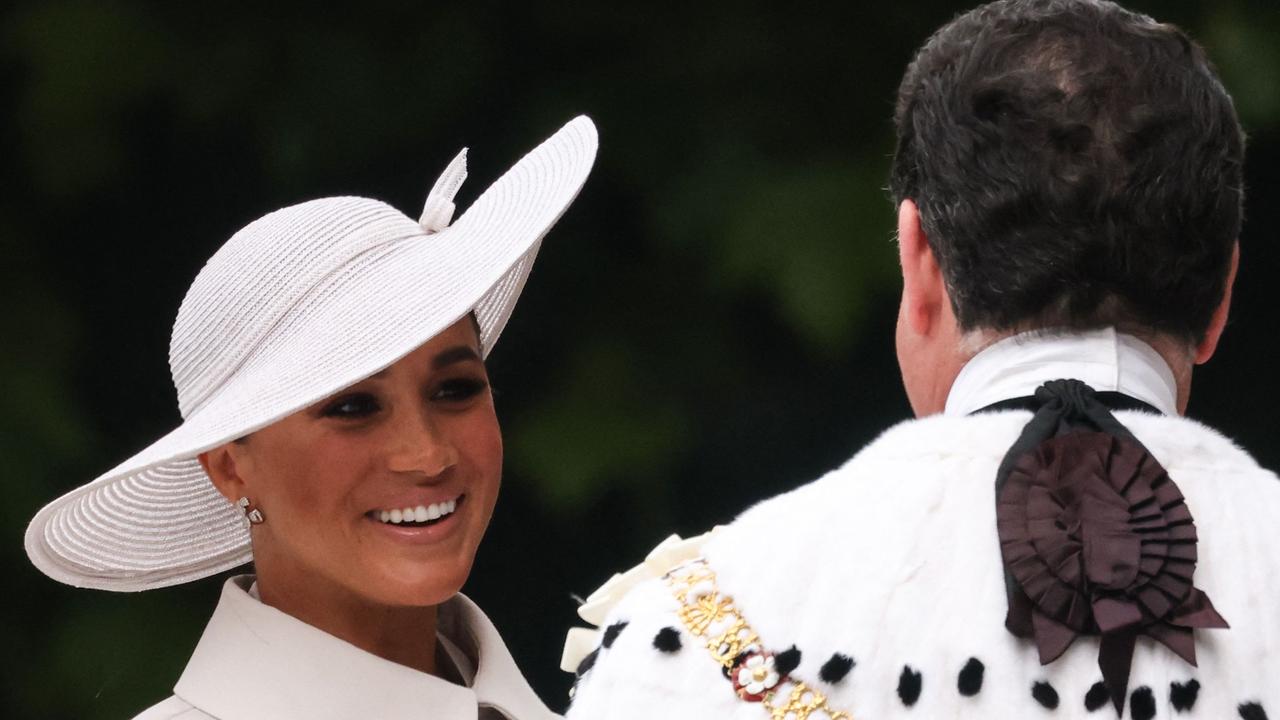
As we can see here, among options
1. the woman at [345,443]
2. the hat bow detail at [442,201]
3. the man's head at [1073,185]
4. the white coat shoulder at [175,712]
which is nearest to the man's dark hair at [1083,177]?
the man's head at [1073,185]

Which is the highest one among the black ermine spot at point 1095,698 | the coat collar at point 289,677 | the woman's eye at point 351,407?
the woman's eye at point 351,407

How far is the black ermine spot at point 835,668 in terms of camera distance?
1.27 meters

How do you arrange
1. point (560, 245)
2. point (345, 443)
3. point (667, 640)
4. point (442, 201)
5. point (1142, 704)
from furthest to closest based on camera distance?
point (560, 245) → point (442, 201) → point (345, 443) → point (667, 640) → point (1142, 704)

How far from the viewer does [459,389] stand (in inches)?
69.6

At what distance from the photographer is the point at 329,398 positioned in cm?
170

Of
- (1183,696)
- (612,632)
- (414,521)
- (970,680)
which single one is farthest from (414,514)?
(1183,696)

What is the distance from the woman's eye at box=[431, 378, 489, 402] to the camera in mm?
1756

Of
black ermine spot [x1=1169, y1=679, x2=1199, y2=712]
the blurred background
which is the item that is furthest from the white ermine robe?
the blurred background

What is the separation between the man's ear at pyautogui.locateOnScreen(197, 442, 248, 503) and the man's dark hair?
72cm

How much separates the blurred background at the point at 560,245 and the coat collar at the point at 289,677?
0.78 meters

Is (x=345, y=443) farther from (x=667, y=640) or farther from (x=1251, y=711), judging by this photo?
(x=1251, y=711)

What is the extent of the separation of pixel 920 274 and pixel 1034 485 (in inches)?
7.7

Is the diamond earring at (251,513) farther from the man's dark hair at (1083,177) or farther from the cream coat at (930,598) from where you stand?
the man's dark hair at (1083,177)

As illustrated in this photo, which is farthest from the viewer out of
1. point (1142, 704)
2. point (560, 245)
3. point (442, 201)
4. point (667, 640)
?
point (560, 245)
